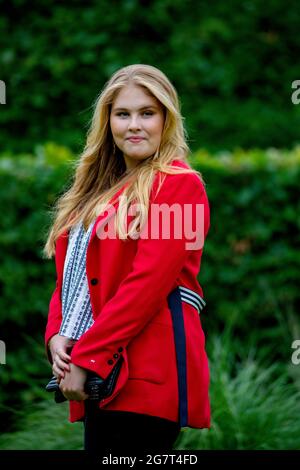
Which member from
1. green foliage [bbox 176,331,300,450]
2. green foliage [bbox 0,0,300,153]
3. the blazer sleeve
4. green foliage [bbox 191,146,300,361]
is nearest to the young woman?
the blazer sleeve

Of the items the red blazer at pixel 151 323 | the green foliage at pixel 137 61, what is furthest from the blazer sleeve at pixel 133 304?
the green foliage at pixel 137 61

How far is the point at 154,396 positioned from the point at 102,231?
558mm

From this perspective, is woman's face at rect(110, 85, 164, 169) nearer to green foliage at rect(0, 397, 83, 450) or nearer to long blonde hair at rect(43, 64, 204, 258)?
long blonde hair at rect(43, 64, 204, 258)

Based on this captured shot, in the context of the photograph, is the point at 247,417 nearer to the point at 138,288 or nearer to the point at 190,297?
the point at 190,297

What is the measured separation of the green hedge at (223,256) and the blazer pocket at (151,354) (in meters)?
2.75

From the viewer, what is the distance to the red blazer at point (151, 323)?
2500 millimetres

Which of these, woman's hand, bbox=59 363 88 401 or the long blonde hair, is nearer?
woman's hand, bbox=59 363 88 401

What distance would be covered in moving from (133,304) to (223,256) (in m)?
2.98

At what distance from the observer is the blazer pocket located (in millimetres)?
2547

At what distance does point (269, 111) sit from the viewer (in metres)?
7.39

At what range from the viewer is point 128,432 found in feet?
8.41

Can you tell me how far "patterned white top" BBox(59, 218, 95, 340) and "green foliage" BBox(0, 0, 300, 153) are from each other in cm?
453

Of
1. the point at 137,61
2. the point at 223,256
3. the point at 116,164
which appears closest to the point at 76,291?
the point at 116,164

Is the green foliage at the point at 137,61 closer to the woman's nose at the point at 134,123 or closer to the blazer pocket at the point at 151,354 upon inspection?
the woman's nose at the point at 134,123
